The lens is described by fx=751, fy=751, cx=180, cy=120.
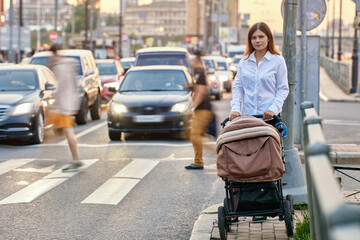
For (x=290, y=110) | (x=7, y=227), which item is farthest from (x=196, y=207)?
(x=7, y=227)

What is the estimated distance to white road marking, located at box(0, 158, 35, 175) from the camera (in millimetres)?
10445

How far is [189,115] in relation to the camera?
14.6 m

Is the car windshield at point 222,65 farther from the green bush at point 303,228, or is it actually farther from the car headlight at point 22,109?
the green bush at point 303,228

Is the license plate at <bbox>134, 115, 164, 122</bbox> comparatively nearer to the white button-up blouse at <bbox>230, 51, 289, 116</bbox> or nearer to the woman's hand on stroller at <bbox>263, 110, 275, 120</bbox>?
the white button-up blouse at <bbox>230, 51, 289, 116</bbox>

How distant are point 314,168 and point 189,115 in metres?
12.7

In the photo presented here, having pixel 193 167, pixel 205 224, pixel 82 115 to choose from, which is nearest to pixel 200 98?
pixel 193 167

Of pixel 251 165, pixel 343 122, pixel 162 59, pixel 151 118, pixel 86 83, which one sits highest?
pixel 162 59

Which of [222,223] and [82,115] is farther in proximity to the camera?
[82,115]

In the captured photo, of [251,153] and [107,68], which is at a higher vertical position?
[251,153]

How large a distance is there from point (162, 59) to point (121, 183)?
12740 millimetres

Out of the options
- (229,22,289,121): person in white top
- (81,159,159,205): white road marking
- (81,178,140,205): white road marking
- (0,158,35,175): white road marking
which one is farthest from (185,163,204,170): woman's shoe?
(229,22,289,121): person in white top

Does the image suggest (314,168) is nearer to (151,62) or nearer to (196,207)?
(196,207)

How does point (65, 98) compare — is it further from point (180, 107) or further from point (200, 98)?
point (180, 107)

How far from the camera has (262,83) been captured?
19.6 ft
